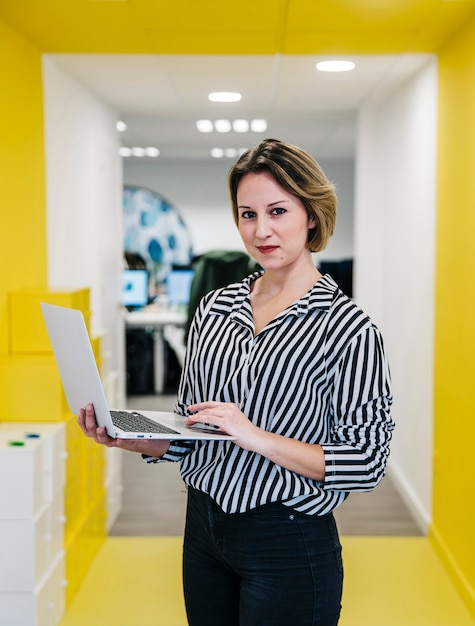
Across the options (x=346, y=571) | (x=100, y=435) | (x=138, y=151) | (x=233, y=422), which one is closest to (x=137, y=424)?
(x=100, y=435)

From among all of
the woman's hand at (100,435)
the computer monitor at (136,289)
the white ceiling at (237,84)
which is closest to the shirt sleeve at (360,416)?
the woman's hand at (100,435)

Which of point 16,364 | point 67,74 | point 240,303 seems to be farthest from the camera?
point 67,74

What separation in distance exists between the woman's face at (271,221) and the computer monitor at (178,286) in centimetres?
726

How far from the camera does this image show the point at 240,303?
4.97 ft

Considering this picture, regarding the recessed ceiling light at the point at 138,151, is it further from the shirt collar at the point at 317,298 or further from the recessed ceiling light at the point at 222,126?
the shirt collar at the point at 317,298

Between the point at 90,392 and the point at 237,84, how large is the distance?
3.42 meters

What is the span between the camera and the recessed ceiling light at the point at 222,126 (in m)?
6.68

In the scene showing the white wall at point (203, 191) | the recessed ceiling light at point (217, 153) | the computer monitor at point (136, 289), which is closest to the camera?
the computer monitor at point (136, 289)

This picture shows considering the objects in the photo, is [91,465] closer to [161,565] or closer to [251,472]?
[161,565]

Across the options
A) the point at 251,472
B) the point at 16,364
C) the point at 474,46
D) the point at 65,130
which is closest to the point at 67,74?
the point at 65,130

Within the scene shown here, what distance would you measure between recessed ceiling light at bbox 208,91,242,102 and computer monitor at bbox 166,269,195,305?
383 centimetres

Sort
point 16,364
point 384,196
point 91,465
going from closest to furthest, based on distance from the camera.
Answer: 1. point 16,364
2. point 91,465
3. point 384,196

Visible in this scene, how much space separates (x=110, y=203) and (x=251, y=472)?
422cm

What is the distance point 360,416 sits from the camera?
1.33 metres
